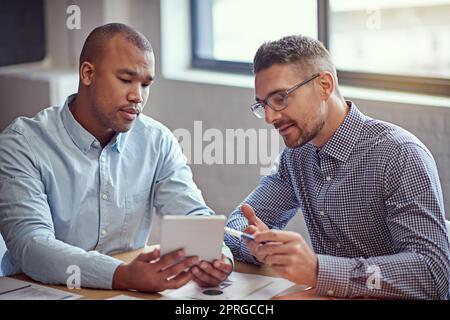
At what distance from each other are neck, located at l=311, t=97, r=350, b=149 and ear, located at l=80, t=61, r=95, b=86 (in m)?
0.65

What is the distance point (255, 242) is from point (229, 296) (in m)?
0.14

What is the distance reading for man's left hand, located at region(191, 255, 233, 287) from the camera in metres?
1.80

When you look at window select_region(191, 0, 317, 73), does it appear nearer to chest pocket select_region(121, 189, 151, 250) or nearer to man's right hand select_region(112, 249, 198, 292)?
chest pocket select_region(121, 189, 151, 250)

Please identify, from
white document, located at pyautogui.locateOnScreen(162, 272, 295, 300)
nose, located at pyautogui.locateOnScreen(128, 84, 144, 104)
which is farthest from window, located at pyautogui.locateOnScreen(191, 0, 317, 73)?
white document, located at pyautogui.locateOnScreen(162, 272, 295, 300)

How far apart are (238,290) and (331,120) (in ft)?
1.78

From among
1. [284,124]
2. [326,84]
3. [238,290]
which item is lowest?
[238,290]

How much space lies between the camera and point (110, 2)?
12.5 ft

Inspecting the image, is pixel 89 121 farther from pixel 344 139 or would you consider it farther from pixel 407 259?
pixel 407 259

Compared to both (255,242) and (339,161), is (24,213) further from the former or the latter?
(339,161)

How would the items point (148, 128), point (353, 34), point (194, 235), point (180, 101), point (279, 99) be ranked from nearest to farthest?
point (194, 235)
point (279, 99)
point (148, 128)
point (353, 34)
point (180, 101)

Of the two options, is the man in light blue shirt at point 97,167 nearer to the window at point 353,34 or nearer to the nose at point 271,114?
the nose at point 271,114

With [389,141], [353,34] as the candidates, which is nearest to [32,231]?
[389,141]

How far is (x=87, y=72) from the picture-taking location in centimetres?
224
